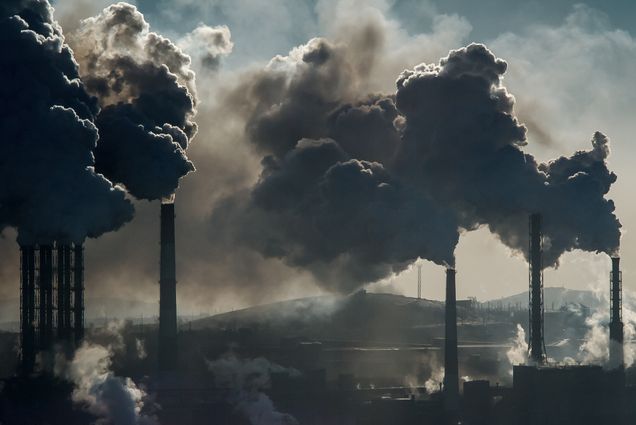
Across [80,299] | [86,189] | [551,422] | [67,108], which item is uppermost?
[67,108]

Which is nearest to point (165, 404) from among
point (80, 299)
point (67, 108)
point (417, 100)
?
point (80, 299)

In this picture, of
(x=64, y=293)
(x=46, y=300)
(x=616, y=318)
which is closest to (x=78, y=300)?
(x=64, y=293)

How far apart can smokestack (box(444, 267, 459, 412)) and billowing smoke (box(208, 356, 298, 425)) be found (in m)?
16.5

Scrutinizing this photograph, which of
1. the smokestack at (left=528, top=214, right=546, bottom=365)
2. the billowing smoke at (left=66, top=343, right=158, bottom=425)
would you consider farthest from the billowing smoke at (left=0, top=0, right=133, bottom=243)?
the smokestack at (left=528, top=214, right=546, bottom=365)

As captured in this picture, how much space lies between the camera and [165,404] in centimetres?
12181

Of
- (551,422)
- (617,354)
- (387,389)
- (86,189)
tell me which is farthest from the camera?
(617,354)

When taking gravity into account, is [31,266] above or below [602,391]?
above

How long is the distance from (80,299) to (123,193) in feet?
44.3

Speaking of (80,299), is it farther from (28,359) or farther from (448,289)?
(448,289)

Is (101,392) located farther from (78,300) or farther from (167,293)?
(167,293)

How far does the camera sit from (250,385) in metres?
138

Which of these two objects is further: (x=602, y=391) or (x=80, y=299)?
(x=602, y=391)

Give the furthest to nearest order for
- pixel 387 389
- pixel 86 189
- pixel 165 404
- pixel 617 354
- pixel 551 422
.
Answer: pixel 617 354 → pixel 387 389 → pixel 551 422 → pixel 165 404 → pixel 86 189

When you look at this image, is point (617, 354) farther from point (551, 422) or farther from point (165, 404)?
point (165, 404)
